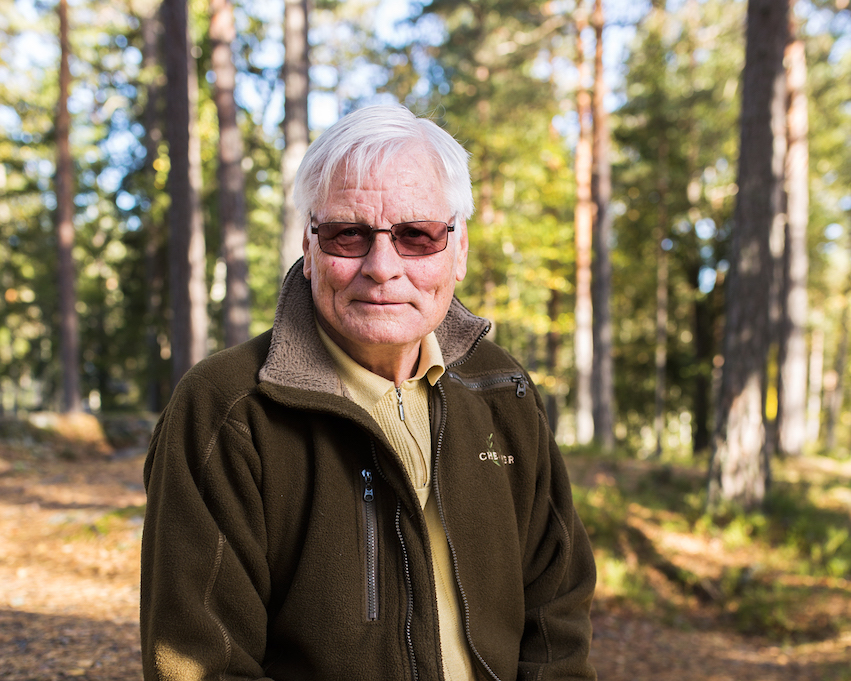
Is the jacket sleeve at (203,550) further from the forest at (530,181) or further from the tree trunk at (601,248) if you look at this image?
the tree trunk at (601,248)

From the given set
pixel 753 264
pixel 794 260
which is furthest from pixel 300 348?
pixel 794 260

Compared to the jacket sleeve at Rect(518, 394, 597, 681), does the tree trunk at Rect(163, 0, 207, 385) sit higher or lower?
higher

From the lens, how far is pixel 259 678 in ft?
5.32

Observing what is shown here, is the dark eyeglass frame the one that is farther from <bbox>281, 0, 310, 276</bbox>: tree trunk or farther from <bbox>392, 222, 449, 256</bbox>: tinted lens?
<bbox>281, 0, 310, 276</bbox>: tree trunk

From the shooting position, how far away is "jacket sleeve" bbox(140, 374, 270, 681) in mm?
1521

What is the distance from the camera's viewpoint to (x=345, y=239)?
5.95 feet

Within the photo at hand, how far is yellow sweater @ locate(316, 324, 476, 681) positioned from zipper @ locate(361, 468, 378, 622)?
5.9 inches

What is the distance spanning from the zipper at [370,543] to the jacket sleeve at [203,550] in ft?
0.84

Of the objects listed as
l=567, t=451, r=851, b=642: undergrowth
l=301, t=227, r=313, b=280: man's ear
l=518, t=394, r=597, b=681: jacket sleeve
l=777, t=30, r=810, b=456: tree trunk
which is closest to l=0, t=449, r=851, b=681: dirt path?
l=567, t=451, r=851, b=642: undergrowth

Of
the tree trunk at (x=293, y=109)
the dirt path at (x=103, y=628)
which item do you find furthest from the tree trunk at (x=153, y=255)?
the dirt path at (x=103, y=628)

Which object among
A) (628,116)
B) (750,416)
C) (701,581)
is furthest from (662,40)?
(701,581)

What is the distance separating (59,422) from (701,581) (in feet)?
37.8

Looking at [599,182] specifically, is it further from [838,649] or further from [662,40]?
[838,649]

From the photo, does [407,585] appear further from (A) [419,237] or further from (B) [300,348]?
(A) [419,237]
